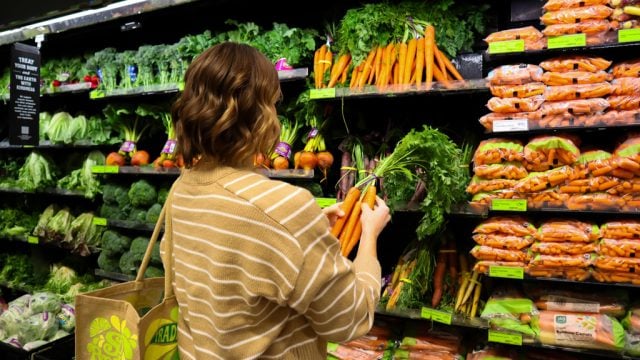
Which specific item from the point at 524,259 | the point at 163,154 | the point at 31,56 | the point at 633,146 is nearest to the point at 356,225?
the point at 524,259

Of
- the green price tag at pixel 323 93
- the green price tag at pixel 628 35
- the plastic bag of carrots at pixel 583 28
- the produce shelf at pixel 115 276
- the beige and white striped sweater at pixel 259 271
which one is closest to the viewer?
the beige and white striped sweater at pixel 259 271

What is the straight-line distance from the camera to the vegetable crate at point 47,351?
2.84m

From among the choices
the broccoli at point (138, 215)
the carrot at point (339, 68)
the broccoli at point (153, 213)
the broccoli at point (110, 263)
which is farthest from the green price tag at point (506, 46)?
the broccoli at point (110, 263)

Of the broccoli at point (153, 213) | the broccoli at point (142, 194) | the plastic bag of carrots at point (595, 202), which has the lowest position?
the broccoli at point (153, 213)

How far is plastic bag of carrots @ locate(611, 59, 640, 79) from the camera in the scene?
218 cm

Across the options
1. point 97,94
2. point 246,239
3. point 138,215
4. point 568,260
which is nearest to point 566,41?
point 568,260

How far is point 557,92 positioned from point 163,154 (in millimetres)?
2669

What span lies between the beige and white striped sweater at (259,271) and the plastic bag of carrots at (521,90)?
60.3 inches

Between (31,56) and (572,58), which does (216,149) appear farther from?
(31,56)

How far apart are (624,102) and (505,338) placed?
51.1 inches

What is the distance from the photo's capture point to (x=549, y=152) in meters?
2.29

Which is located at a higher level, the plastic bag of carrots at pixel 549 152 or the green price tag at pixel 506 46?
the green price tag at pixel 506 46

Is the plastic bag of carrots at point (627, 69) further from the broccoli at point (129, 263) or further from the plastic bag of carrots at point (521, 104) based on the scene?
the broccoli at point (129, 263)

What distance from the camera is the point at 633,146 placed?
2.14 m
